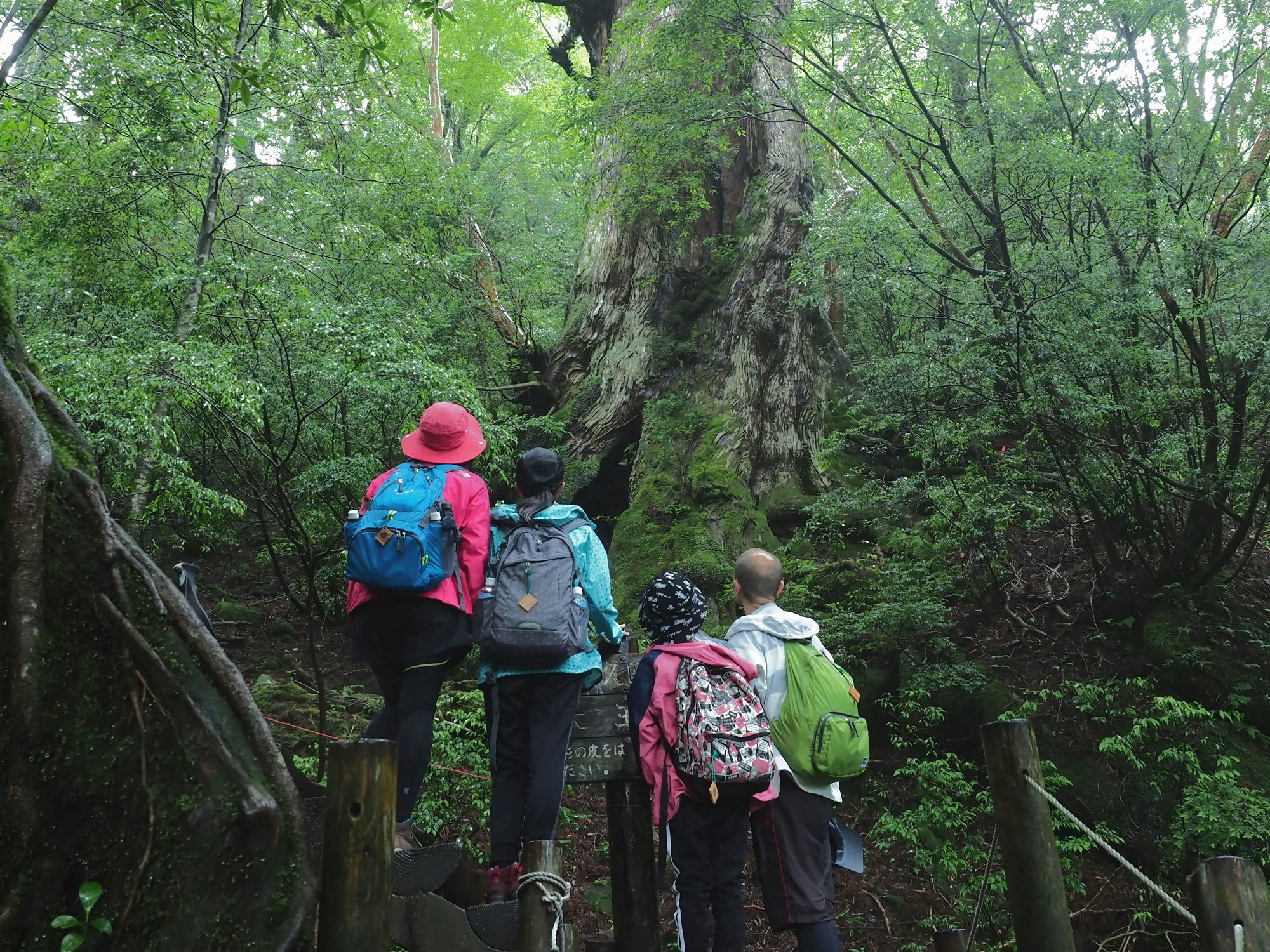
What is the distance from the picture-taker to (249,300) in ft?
23.2

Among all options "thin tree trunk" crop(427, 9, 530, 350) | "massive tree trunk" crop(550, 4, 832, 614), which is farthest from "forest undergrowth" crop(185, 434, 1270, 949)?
"thin tree trunk" crop(427, 9, 530, 350)

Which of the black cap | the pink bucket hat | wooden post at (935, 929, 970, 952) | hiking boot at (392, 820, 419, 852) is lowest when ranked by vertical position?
wooden post at (935, 929, 970, 952)

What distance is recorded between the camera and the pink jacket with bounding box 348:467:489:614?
327 cm

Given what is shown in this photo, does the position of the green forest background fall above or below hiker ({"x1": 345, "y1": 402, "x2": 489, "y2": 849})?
above

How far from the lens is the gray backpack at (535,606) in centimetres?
313

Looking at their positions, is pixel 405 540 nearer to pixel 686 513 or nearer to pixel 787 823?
pixel 787 823

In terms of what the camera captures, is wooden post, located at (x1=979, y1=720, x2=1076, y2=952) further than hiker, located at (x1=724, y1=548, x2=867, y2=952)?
No

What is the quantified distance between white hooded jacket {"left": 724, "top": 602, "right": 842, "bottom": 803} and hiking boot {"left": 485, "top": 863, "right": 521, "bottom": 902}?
1.10 metres

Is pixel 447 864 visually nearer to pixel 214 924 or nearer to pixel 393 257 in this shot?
pixel 214 924

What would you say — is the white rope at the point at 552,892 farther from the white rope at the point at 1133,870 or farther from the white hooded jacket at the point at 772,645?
the white rope at the point at 1133,870

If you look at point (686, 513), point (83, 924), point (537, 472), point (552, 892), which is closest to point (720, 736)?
point (552, 892)

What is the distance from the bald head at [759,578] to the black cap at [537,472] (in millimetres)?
869

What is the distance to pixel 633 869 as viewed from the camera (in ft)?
10.9

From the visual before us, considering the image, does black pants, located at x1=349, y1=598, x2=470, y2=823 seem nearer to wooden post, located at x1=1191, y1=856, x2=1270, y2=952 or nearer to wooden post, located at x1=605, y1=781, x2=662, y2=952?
wooden post, located at x1=605, y1=781, x2=662, y2=952
